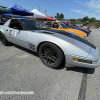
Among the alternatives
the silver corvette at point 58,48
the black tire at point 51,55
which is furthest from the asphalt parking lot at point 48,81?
the silver corvette at point 58,48

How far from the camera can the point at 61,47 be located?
194 cm

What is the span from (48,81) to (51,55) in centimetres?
68

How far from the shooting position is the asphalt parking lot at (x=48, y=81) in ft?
4.74

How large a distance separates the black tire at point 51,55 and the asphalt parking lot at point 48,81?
16cm

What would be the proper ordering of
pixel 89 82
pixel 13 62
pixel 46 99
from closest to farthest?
pixel 46 99
pixel 89 82
pixel 13 62

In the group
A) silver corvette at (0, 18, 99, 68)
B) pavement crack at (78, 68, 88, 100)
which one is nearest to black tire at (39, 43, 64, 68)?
silver corvette at (0, 18, 99, 68)

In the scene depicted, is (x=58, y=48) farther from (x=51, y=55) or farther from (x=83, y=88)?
(x=83, y=88)

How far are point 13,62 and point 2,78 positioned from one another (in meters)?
0.73

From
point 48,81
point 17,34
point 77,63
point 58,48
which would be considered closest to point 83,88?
point 77,63

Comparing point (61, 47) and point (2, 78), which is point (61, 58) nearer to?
point (61, 47)

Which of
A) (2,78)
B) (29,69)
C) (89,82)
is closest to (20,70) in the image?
(29,69)

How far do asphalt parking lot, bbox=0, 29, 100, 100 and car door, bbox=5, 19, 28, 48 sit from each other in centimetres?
76

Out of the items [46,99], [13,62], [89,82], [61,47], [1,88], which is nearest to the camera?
[46,99]

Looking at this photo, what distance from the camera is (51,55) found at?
2211 mm
